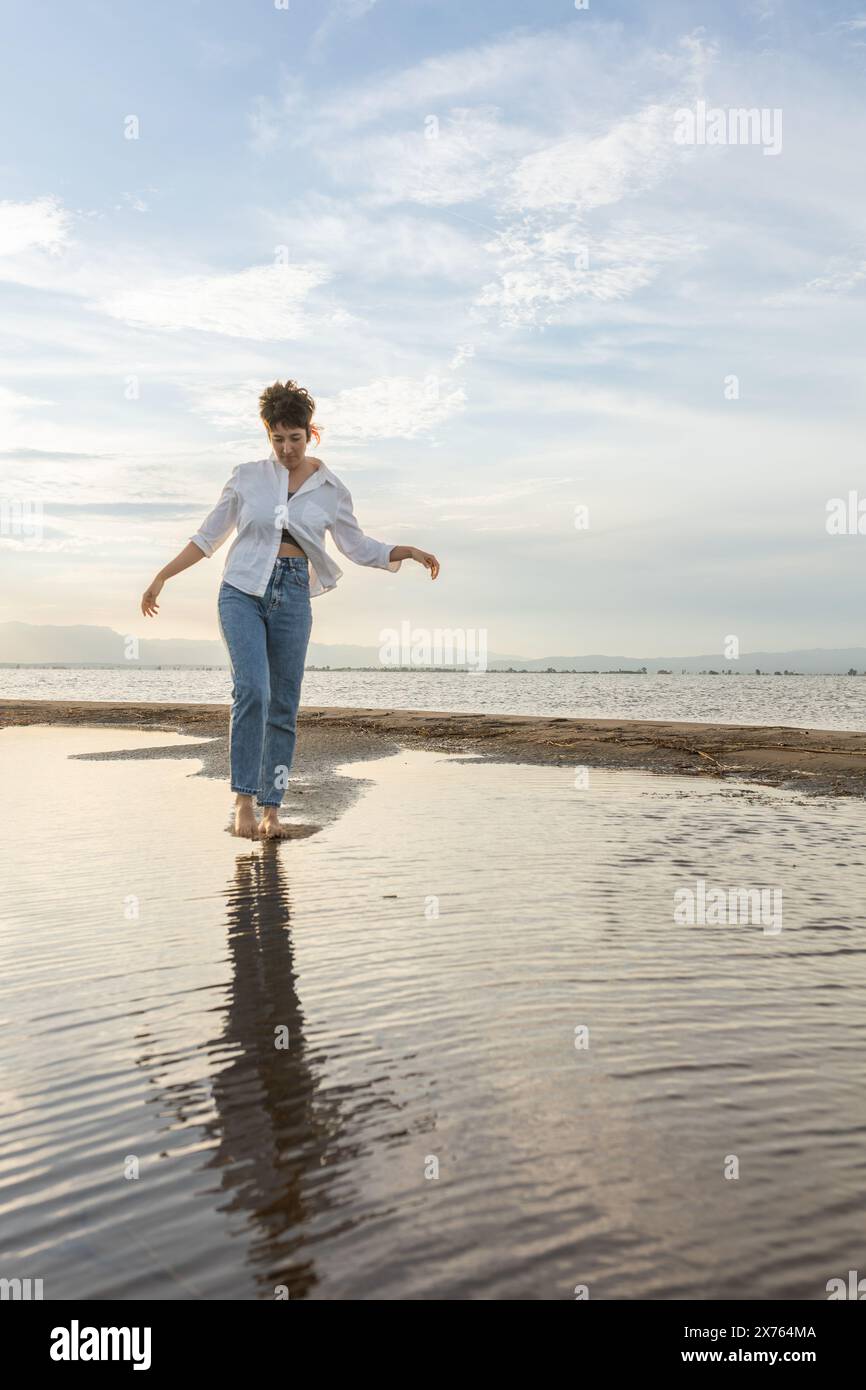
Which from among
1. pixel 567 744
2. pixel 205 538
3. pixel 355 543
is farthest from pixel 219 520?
pixel 567 744

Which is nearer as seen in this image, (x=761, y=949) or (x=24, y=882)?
(x=761, y=949)

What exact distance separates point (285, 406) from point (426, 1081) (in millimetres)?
4805

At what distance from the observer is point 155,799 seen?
8.59 metres

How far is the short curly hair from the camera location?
6387 millimetres

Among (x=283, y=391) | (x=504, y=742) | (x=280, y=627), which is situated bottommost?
(x=504, y=742)

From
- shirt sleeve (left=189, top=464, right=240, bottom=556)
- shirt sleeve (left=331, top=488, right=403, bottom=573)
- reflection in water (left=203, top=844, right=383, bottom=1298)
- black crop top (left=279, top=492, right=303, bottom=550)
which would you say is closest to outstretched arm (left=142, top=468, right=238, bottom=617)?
shirt sleeve (left=189, top=464, right=240, bottom=556)

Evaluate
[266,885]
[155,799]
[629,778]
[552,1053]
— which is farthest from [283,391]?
[629,778]

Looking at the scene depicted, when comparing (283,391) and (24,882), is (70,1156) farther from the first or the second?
(283,391)

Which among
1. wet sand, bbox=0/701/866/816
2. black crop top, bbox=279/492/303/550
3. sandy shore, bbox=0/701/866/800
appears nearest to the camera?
black crop top, bbox=279/492/303/550

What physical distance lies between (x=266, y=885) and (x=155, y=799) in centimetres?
389

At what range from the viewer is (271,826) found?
257 inches

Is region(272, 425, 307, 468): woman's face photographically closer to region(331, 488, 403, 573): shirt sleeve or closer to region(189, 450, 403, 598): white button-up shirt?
region(189, 450, 403, 598): white button-up shirt

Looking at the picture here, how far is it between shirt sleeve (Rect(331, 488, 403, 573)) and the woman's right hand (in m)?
1.19

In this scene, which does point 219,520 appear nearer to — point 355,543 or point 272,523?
point 272,523
